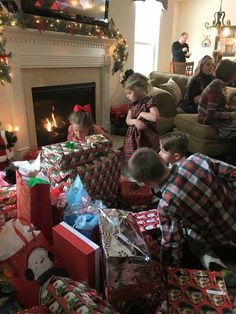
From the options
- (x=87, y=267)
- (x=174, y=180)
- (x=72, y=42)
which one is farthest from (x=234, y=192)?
(x=72, y=42)

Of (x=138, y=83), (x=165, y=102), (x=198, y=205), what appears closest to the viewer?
(x=198, y=205)

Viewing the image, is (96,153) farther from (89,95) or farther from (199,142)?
(89,95)

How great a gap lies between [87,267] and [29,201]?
16.5 inches

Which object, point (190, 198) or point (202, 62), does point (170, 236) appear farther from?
point (202, 62)

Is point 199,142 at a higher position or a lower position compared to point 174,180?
lower

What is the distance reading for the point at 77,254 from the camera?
1024 mm

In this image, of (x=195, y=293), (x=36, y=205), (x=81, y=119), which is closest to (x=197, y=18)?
(x=81, y=119)

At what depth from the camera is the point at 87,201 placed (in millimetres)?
1400

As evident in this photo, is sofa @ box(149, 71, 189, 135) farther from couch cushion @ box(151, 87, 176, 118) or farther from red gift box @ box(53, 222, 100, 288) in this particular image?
red gift box @ box(53, 222, 100, 288)

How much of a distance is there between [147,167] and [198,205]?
13.6 inches

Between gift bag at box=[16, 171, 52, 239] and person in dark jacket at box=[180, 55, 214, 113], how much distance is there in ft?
7.83

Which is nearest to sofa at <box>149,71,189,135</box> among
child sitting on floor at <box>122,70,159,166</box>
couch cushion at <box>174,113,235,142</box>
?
couch cushion at <box>174,113,235,142</box>

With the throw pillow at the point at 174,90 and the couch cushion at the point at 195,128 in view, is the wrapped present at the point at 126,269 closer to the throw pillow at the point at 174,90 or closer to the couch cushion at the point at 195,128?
the couch cushion at the point at 195,128

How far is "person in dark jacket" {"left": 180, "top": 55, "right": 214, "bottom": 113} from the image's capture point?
290cm
